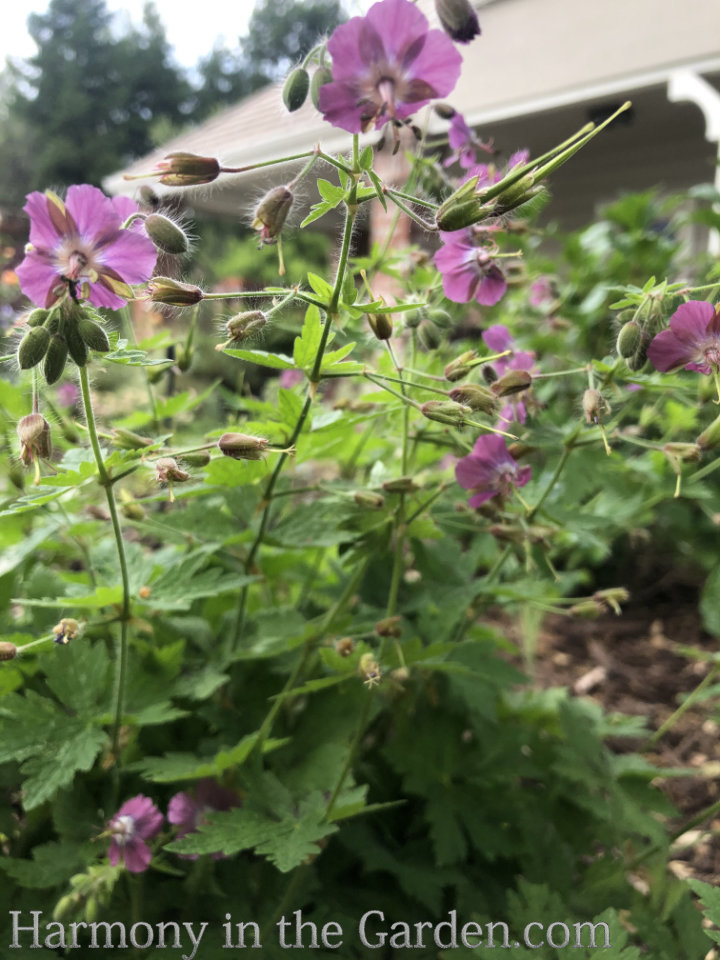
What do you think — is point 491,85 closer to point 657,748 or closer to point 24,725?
point 657,748

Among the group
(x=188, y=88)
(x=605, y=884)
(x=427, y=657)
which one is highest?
(x=188, y=88)

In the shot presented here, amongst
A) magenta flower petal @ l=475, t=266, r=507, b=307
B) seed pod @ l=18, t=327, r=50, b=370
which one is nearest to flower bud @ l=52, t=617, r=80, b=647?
seed pod @ l=18, t=327, r=50, b=370

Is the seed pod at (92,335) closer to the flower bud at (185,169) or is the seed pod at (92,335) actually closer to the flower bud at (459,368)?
the flower bud at (185,169)

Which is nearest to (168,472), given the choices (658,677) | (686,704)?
(686,704)

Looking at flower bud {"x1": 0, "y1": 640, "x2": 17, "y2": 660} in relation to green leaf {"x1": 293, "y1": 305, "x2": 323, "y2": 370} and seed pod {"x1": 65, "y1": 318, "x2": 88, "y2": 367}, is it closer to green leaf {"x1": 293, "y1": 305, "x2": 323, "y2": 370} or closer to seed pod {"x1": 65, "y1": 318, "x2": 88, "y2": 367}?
seed pod {"x1": 65, "y1": 318, "x2": 88, "y2": 367}

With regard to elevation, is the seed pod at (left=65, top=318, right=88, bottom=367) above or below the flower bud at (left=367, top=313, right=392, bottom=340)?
above

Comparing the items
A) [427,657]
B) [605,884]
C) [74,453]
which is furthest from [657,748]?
[74,453]
